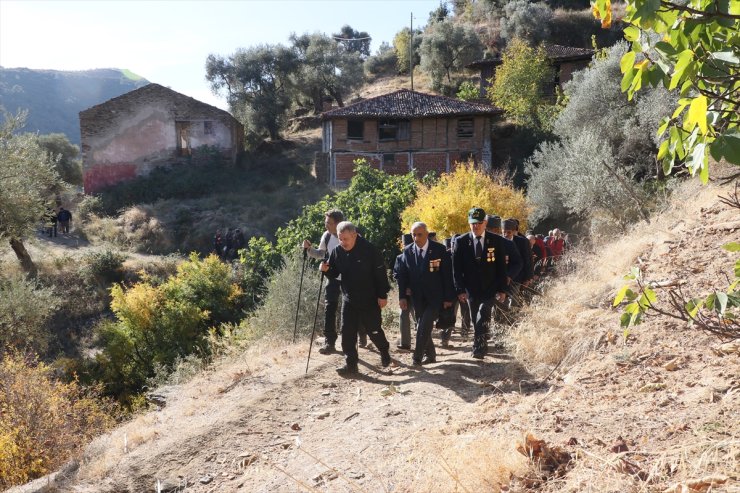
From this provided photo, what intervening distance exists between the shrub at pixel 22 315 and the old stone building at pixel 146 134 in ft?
63.2

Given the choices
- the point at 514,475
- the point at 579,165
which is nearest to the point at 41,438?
the point at 514,475

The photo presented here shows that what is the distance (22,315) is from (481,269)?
54.6 ft

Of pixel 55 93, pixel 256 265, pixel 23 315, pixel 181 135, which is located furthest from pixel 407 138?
pixel 55 93

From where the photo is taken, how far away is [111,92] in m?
111

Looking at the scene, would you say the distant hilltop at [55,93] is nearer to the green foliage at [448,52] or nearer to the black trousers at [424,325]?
the green foliage at [448,52]

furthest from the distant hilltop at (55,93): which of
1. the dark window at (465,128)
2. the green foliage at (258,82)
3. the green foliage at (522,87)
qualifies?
the green foliage at (522,87)

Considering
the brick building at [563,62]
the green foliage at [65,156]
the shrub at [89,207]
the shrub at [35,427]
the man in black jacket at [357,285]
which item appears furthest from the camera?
the green foliage at [65,156]

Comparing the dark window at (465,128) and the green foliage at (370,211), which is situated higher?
the dark window at (465,128)

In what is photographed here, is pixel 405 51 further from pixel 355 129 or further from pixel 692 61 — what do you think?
pixel 692 61

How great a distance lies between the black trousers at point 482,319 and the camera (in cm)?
725

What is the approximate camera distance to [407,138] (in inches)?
1401

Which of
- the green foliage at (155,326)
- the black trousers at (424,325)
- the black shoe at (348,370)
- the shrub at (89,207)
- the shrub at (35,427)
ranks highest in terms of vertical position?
the black trousers at (424,325)

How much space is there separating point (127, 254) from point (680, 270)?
25.4m

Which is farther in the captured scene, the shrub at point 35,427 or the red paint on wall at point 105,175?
the red paint on wall at point 105,175
